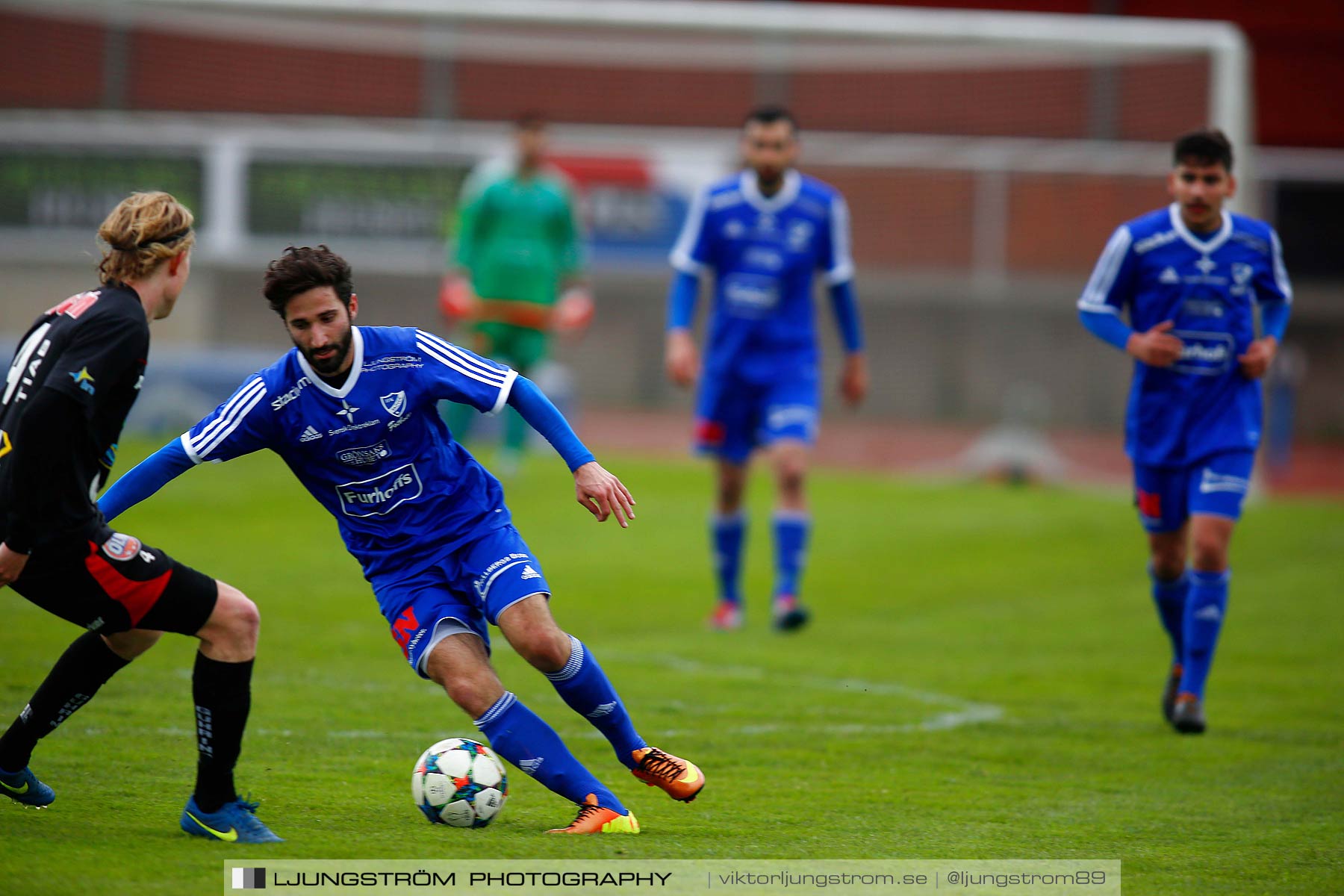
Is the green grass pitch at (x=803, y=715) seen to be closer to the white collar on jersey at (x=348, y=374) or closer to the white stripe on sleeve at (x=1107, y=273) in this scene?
the white collar on jersey at (x=348, y=374)

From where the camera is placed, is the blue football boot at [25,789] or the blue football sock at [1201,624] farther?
the blue football sock at [1201,624]

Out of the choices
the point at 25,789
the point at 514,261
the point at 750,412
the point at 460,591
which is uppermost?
the point at 460,591

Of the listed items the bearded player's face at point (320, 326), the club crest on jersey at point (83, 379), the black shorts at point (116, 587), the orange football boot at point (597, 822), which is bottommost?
the orange football boot at point (597, 822)

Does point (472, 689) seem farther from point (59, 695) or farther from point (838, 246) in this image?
point (838, 246)

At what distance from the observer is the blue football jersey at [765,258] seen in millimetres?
8938

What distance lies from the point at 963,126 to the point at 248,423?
16.9 meters

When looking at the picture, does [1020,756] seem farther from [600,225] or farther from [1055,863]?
[600,225]

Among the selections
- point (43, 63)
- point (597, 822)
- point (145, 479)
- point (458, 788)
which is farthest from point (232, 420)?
point (43, 63)

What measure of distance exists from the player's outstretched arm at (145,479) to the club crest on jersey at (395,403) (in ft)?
1.92

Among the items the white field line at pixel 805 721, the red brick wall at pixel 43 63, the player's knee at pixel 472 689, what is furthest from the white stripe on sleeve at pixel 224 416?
the red brick wall at pixel 43 63

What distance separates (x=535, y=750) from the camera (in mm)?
4531

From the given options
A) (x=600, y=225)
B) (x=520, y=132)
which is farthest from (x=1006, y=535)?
(x=600, y=225)

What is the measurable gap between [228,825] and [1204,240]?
4815mm

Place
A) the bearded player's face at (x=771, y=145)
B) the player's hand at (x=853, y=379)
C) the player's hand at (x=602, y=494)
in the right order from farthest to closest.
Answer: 1. the player's hand at (x=853, y=379)
2. the bearded player's face at (x=771, y=145)
3. the player's hand at (x=602, y=494)
